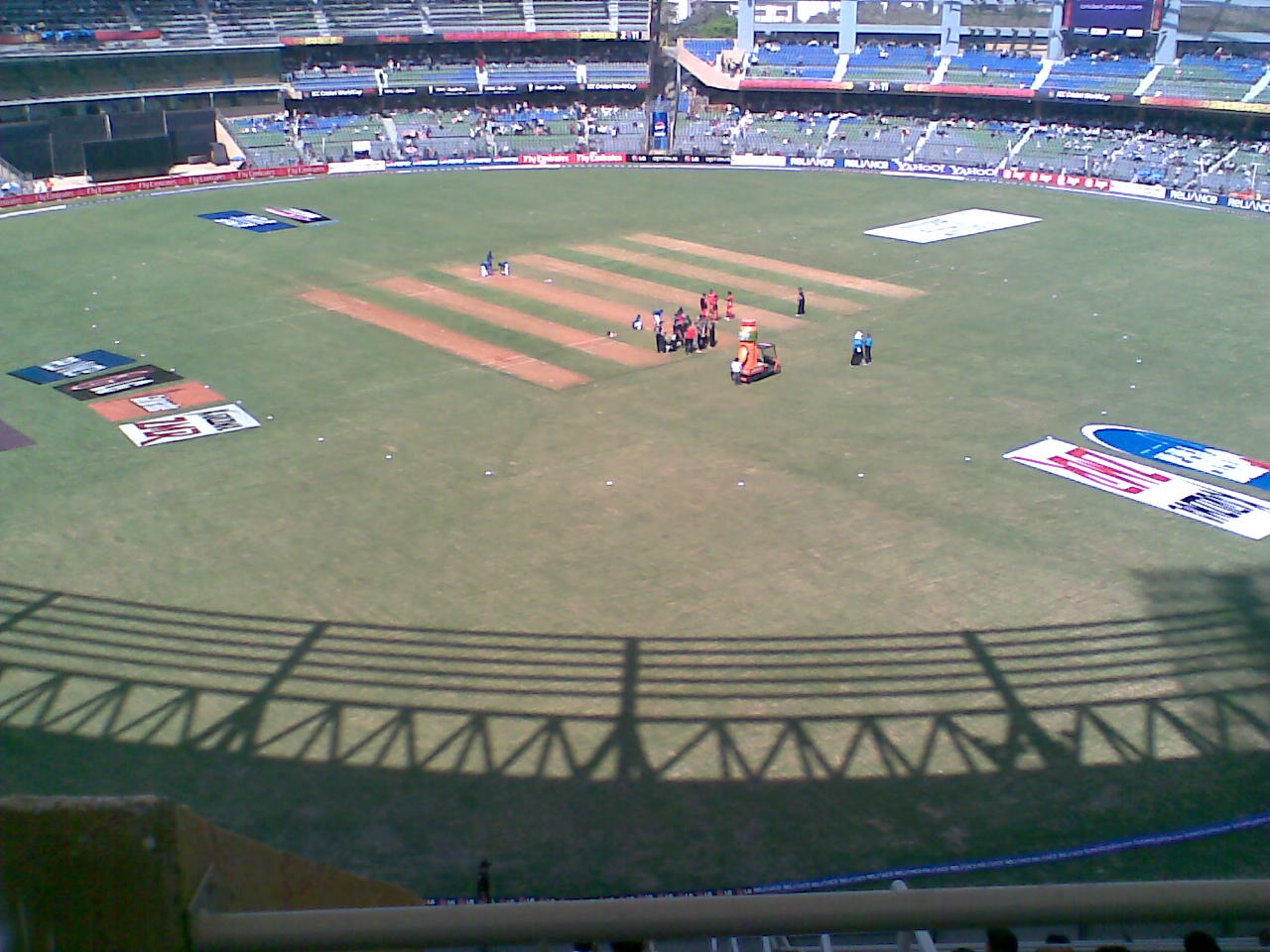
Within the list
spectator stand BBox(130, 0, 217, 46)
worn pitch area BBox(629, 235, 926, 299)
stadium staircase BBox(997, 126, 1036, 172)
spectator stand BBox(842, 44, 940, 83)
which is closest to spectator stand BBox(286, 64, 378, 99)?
spectator stand BBox(130, 0, 217, 46)

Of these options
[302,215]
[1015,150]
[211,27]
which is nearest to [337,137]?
[211,27]

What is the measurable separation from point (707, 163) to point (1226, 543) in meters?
53.8

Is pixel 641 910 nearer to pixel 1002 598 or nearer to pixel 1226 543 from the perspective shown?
pixel 1002 598

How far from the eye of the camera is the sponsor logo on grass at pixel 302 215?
55.2 meters

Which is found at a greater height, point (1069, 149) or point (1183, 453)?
point (1069, 149)

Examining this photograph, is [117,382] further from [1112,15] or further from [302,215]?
[1112,15]

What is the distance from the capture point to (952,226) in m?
52.2

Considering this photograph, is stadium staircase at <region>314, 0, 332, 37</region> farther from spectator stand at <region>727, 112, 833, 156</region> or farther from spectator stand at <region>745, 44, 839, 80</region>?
spectator stand at <region>745, 44, 839, 80</region>

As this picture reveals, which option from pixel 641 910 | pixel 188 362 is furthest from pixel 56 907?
pixel 188 362

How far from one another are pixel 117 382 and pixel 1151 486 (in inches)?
1030

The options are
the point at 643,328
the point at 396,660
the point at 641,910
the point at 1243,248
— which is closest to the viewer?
the point at 641,910

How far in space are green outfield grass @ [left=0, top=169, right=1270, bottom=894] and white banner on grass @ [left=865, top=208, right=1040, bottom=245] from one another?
1054 centimetres

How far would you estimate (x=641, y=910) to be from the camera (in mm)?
2414

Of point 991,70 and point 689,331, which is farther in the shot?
point 991,70
